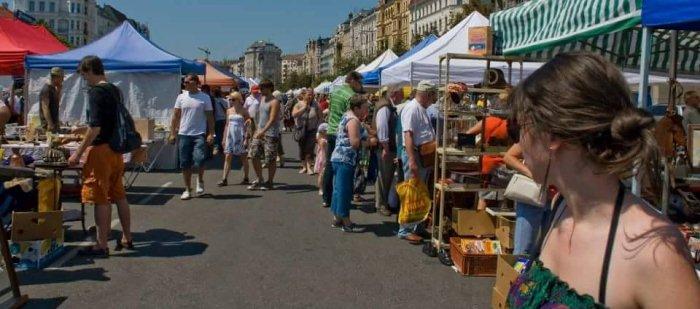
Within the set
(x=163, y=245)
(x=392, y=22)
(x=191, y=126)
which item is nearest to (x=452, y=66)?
(x=191, y=126)

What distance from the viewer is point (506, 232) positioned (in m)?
6.08

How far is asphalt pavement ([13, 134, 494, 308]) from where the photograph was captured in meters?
5.12

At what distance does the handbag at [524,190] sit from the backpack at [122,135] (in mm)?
3511

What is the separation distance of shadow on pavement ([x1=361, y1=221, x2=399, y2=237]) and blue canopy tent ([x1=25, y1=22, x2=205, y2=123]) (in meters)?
7.60

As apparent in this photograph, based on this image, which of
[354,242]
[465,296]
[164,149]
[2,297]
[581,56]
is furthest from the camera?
[164,149]

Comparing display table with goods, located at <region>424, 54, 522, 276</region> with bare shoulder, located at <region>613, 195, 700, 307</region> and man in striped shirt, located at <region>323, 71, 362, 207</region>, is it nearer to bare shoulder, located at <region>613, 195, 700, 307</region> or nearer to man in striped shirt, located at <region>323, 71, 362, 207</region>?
man in striped shirt, located at <region>323, 71, 362, 207</region>

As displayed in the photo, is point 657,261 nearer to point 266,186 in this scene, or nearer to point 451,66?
point 451,66

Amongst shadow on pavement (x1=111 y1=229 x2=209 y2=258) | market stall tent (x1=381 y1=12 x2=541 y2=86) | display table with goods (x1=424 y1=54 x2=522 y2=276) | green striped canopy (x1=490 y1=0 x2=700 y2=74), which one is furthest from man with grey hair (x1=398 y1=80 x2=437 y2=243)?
market stall tent (x1=381 y1=12 x2=541 y2=86)

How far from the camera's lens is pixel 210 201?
9875mm

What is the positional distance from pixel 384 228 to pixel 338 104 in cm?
188

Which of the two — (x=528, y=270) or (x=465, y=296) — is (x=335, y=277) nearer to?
(x=465, y=296)

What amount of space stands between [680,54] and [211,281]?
198 inches

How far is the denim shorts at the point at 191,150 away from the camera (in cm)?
972

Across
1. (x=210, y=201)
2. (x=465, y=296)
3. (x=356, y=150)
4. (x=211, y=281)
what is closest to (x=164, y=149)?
(x=210, y=201)
